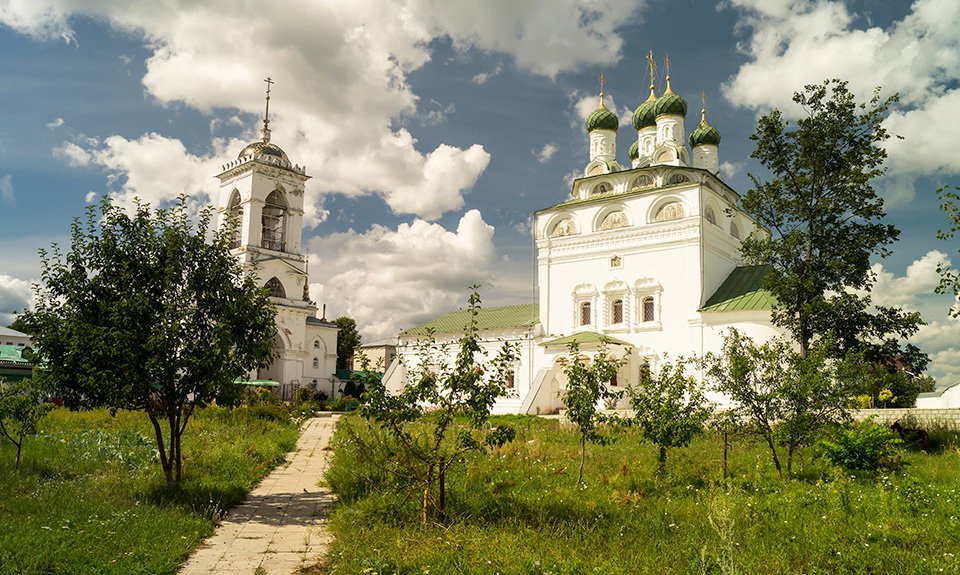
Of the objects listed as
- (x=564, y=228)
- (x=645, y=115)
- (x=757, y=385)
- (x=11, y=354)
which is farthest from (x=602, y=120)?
(x=11, y=354)

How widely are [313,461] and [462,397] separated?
22.6ft

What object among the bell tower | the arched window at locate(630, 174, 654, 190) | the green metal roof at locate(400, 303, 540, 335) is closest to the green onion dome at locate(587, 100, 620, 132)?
the arched window at locate(630, 174, 654, 190)

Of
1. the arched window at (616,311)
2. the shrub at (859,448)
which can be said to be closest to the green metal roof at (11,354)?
the arched window at (616,311)

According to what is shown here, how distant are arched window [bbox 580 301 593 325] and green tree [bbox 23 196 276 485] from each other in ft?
68.1

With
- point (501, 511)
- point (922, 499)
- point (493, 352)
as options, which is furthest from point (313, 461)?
point (493, 352)

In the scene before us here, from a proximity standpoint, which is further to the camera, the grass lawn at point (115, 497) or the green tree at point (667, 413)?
the green tree at point (667, 413)

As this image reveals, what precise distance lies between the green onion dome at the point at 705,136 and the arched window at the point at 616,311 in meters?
9.31

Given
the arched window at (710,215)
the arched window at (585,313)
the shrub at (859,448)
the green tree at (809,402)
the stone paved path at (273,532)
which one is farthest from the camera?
the arched window at (585,313)

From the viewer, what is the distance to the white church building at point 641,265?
26.0 metres

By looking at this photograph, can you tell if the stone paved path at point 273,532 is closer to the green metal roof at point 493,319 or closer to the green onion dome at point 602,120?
the green metal roof at point 493,319

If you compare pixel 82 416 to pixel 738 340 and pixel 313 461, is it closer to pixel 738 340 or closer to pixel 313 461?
pixel 313 461

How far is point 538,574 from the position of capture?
529cm

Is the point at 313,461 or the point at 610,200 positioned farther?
the point at 610,200

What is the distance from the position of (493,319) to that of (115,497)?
2595cm
